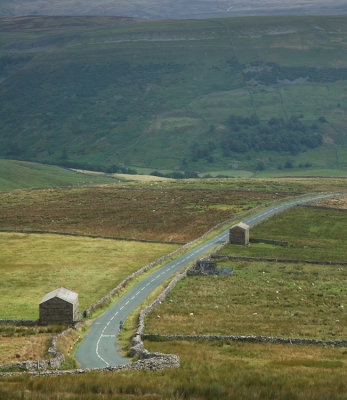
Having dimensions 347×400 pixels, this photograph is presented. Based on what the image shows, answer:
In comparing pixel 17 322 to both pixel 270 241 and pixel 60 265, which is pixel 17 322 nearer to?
pixel 60 265

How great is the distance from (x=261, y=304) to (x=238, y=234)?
37.5 metres

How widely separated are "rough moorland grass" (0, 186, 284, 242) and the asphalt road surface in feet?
66.3

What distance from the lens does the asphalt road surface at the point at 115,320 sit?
53.1 metres

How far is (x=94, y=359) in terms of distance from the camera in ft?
174

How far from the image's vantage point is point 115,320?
66.6m

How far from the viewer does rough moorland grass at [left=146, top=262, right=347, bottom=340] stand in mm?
62156

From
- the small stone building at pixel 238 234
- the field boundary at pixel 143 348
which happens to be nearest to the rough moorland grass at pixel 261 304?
the field boundary at pixel 143 348

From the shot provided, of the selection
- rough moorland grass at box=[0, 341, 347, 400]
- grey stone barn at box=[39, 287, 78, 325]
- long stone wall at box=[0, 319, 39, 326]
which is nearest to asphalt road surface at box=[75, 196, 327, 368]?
grey stone barn at box=[39, 287, 78, 325]

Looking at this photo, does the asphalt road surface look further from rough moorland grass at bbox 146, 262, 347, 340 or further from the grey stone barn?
rough moorland grass at bbox 146, 262, 347, 340

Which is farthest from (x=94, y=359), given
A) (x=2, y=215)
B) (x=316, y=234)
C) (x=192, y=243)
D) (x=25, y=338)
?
(x=2, y=215)

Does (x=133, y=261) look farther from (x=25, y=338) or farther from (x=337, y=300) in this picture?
(x=25, y=338)

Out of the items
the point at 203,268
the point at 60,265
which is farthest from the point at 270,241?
the point at 60,265

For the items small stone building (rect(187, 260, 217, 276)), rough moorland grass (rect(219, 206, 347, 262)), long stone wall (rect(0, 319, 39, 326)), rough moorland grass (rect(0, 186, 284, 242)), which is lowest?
rough moorland grass (rect(0, 186, 284, 242))

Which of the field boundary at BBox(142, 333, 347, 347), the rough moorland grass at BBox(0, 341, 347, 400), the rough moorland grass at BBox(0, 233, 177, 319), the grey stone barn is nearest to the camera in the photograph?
the rough moorland grass at BBox(0, 341, 347, 400)
